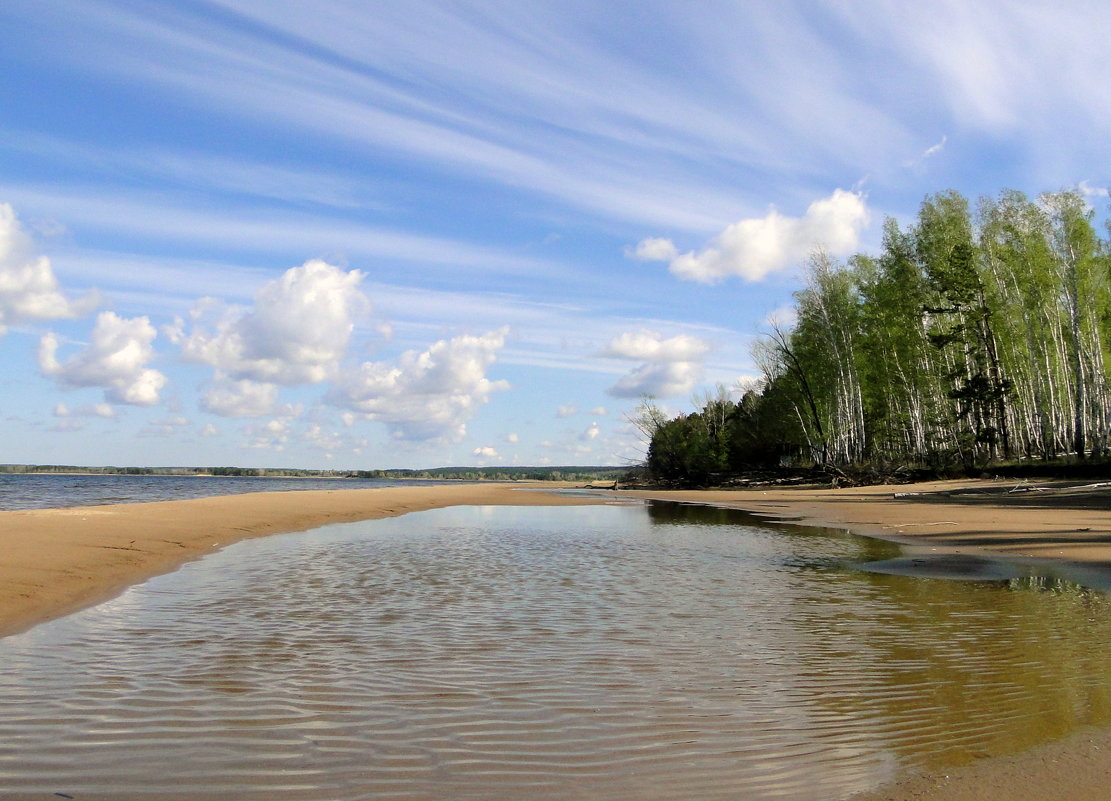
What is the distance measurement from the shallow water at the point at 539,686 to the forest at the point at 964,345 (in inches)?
1186

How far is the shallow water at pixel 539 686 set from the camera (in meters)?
4.59

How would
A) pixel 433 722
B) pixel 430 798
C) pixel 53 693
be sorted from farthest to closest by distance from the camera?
pixel 53 693 → pixel 433 722 → pixel 430 798

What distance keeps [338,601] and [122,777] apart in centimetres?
615

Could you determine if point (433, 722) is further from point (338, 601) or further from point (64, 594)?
point (64, 594)

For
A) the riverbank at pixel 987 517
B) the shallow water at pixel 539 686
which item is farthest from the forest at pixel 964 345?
the shallow water at pixel 539 686

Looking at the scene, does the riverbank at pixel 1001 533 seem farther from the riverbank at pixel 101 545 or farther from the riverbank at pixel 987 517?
the riverbank at pixel 101 545

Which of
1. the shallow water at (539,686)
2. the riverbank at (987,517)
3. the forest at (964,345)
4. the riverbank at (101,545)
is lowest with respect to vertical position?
the riverbank at (987,517)

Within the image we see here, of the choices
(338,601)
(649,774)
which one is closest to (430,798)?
(649,774)

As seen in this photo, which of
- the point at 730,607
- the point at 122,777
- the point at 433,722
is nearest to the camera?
the point at 122,777

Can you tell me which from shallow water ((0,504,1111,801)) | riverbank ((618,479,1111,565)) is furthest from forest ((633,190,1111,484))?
shallow water ((0,504,1111,801))

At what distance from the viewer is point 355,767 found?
464 centimetres

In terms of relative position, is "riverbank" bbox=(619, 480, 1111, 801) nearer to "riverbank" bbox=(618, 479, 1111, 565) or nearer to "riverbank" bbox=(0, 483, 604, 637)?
"riverbank" bbox=(618, 479, 1111, 565)

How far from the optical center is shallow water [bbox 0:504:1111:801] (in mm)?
4590

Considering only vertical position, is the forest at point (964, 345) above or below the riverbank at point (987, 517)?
above
